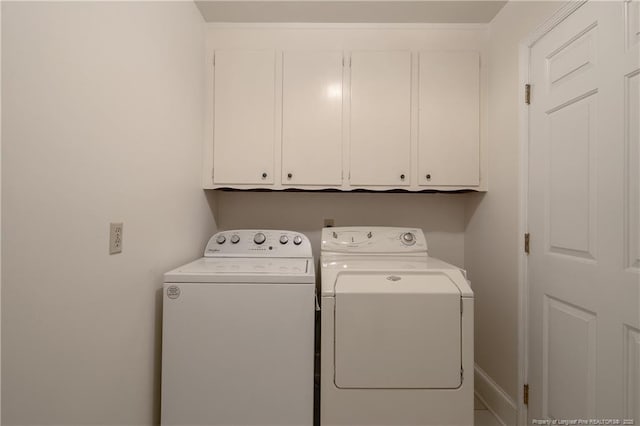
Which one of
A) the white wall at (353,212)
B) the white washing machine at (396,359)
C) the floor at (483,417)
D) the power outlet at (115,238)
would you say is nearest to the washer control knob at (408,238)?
the white wall at (353,212)

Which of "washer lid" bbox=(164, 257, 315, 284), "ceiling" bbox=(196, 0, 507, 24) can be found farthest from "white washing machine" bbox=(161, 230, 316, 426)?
"ceiling" bbox=(196, 0, 507, 24)

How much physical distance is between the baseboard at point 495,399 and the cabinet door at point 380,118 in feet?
4.48

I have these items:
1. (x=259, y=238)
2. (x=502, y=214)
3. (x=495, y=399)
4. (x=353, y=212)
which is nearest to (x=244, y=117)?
(x=259, y=238)

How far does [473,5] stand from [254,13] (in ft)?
4.46

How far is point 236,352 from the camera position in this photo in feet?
4.07

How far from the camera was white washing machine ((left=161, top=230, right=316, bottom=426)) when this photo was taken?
1.24 metres

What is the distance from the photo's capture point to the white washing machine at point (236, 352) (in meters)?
1.24

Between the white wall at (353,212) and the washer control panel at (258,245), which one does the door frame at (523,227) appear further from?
the washer control panel at (258,245)

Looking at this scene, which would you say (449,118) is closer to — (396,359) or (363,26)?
(363,26)

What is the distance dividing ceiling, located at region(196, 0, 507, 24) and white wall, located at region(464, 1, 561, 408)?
0.66ft

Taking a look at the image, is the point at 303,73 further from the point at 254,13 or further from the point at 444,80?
the point at 444,80

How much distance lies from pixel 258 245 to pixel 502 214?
1.52 m

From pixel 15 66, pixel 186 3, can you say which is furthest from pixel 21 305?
pixel 186 3

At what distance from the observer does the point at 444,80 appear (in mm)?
1806
